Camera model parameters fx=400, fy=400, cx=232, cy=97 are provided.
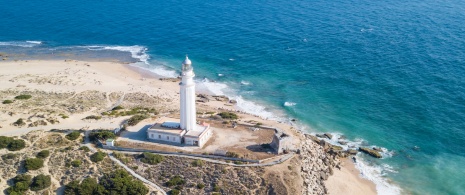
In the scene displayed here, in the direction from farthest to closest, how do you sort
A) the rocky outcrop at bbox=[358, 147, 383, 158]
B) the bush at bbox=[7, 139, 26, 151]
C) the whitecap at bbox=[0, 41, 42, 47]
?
the whitecap at bbox=[0, 41, 42, 47] → the rocky outcrop at bbox=[358, 147, 383, 158] → the bush at bbox=[7, 139, 26, 151]

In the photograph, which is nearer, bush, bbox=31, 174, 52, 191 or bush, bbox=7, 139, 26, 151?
bush, bbox=31, 174, 52, 191

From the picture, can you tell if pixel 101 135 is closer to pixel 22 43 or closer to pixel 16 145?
pixel 16 145

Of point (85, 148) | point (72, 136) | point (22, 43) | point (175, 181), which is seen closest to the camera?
point (175, 181)

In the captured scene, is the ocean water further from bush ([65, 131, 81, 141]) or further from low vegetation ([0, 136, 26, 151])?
low vegetation ([0, 136, 26, 151])

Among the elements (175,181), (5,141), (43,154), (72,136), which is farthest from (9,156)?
(175,181)

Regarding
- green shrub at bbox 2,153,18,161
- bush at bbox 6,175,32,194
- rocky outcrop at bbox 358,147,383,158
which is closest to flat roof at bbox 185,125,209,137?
bush at bbox 6,175,32,194

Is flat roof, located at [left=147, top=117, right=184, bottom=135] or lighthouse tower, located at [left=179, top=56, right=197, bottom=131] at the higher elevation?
lighthouse tower, located at [left=179, top=56, right=197, bottom=131]

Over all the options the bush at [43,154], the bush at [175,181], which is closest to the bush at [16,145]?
the bush at [43,154]
